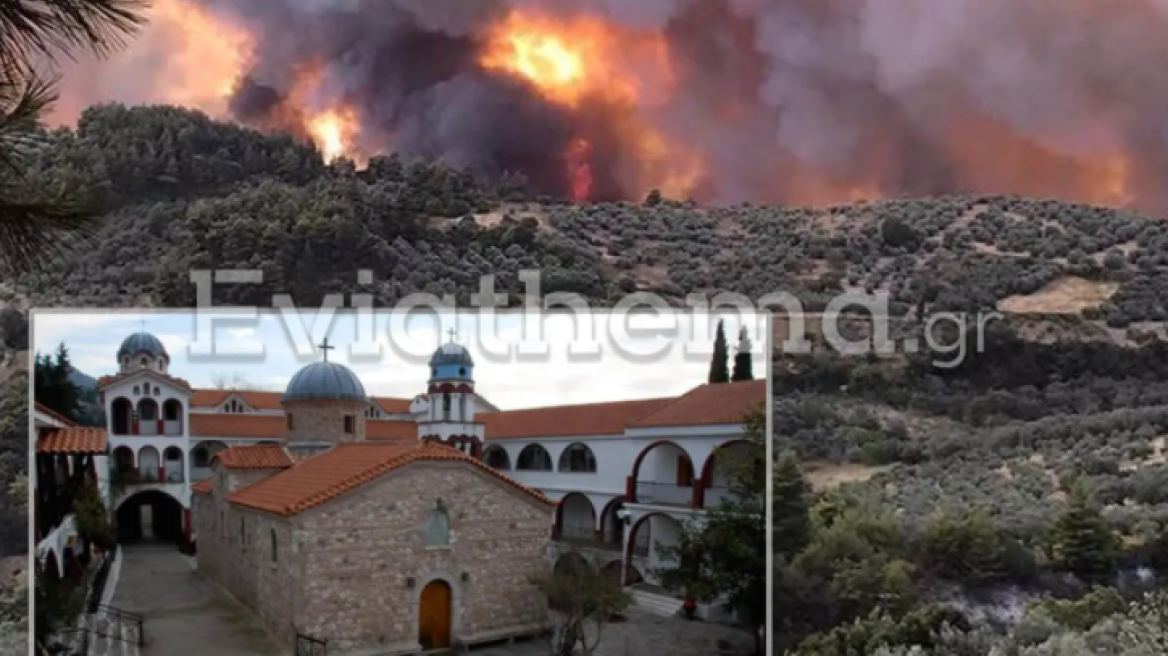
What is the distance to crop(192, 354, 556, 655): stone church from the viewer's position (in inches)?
227

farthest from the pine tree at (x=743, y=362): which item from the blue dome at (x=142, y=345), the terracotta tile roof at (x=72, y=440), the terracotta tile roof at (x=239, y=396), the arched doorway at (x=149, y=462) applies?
the terracotta tile roof at (x=72, y=440)

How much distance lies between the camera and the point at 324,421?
601 cm

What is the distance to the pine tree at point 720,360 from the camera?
251 inches

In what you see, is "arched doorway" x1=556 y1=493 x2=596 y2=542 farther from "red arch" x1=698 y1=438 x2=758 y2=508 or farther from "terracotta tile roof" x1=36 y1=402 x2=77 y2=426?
"terracotta tile roof" x1=36 y1=402 x2=77 y2=426

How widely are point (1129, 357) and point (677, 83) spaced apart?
3.88 meters

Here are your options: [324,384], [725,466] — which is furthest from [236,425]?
[725,466]

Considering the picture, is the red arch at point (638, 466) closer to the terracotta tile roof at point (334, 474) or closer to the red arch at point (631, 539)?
the red arch at point (631, 539)

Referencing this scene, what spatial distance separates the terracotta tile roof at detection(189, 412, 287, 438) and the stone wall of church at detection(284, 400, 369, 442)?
0.09 metres

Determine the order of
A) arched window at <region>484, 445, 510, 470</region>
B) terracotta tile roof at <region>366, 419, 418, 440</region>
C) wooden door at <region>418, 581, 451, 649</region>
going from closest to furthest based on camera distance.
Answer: wooden door at <region>418, 581, 451, 649</region> → terracotta tile roof at <region>366, 419, 418, 440</region> → arched window at <region>484, 445, 510, 470</region>

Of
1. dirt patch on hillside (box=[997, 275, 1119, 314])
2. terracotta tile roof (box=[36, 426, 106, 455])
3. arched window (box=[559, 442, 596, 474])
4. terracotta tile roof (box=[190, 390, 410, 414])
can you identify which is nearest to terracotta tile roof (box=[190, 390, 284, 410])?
terracotta tile roof (box=[190, 390, 410, 414])

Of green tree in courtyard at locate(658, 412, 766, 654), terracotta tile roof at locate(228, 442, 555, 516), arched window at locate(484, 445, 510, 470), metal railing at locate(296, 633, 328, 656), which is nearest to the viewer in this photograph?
metal railing at locate(296, 633, 328, 656)

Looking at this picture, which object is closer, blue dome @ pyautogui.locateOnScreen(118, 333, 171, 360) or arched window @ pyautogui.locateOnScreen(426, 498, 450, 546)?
blue dome @ pyautogui.locateOnScreen(118, 333, 171, 360)

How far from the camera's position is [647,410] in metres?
6.38

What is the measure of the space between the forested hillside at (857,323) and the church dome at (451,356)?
92 centimetres
